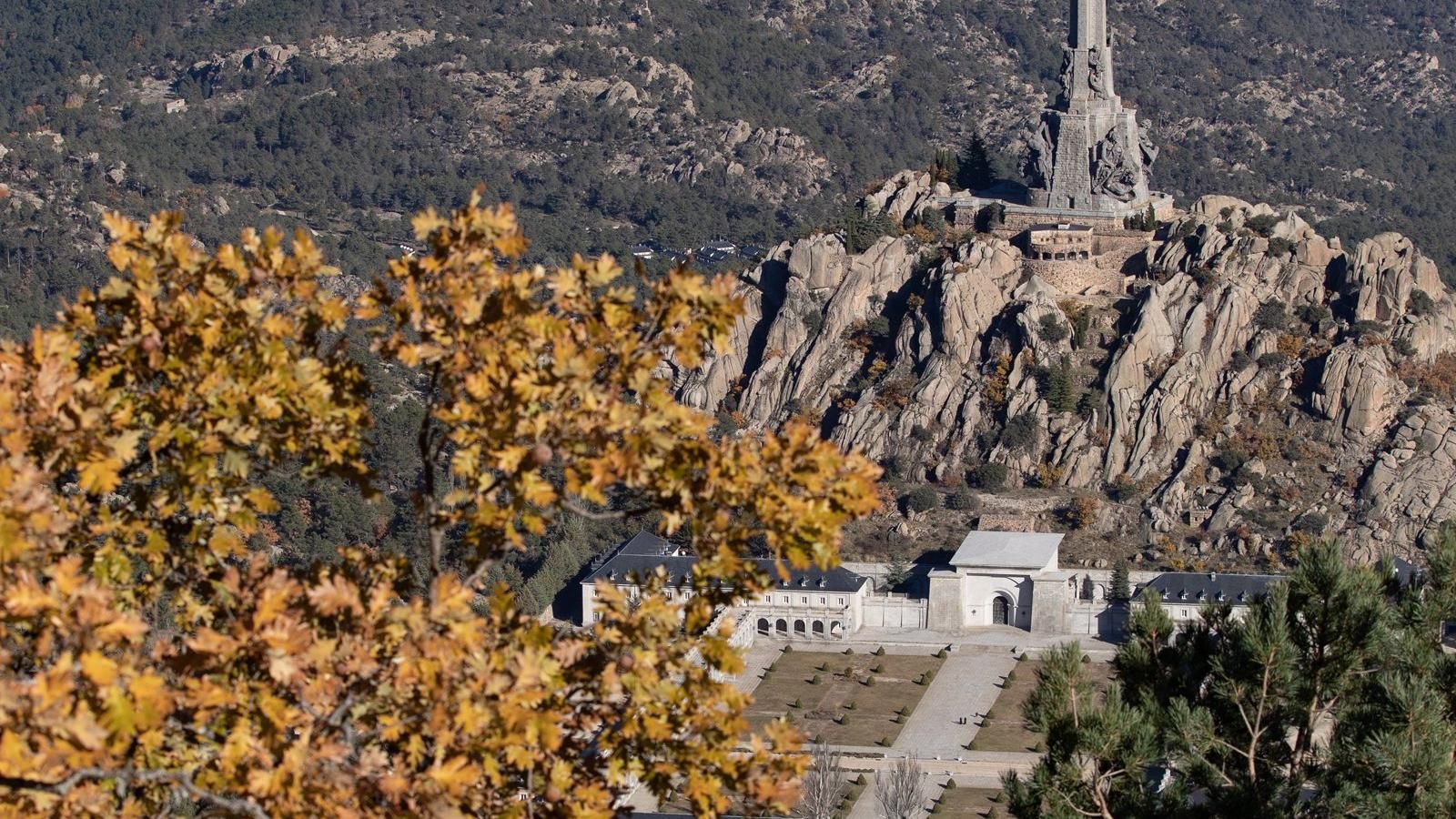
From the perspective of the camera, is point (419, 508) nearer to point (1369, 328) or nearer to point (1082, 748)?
point (1082, 748)

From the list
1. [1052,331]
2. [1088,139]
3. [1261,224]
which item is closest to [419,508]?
[1052,331]

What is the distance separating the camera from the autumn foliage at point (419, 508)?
16453 millimetres

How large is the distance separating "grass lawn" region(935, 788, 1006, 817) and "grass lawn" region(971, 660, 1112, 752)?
2.28m

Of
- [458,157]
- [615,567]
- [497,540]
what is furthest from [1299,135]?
[497,540]

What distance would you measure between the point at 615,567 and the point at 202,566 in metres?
64.0

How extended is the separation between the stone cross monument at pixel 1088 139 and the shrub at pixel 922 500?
1469cm

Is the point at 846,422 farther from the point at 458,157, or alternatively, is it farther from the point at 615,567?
the point at 458,157

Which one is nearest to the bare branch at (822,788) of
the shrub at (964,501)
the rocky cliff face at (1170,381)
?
the rocky cliff face at (1170,381)

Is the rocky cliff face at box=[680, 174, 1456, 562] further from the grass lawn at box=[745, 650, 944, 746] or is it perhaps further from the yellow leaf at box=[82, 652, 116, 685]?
the yellow leaf at box=[82, 652, 116, 685]

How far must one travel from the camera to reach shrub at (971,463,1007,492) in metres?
87.2

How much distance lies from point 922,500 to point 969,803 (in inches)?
959

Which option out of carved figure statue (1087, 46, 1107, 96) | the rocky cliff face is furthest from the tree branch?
carved figure statue (1087, 46, 1107, 96)

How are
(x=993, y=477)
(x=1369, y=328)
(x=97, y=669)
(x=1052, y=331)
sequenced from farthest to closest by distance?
(x=1052, y=331) → (x=1369, y=328) → (x=993, y=477) → (x=97, y=669)

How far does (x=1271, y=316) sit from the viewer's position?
89.0 metres
